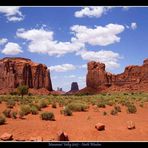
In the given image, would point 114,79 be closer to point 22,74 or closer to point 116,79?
point 116,79

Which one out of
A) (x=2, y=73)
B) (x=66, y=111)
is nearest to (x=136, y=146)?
(x=66, y=111)

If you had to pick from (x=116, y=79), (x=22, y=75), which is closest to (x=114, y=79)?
(x=116, y=79)

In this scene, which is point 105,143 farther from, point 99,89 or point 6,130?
point 99,89

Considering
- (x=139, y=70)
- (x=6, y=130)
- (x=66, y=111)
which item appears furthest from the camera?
(x=139, y=70)

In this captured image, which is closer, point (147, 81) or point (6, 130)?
point (6, 130)

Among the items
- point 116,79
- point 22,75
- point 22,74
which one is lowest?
point 116,79

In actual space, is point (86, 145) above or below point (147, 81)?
below

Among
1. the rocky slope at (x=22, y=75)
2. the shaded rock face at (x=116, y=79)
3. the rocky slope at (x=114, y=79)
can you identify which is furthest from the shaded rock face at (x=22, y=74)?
the shaded rock face at (x=116, y=79)
